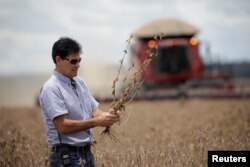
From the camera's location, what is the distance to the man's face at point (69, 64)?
4551 mm

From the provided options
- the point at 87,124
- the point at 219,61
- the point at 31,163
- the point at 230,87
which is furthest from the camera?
the point at 219,61

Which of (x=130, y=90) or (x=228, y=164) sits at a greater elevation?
(x=130, y=90)

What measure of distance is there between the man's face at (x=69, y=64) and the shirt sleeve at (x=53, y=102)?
0.18m

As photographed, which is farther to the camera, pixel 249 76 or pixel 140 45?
pixel 249 76

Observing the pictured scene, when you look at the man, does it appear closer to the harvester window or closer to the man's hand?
the man's hand

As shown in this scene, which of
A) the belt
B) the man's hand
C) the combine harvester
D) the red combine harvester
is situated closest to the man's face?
the man's hand

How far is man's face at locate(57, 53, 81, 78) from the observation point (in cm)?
455

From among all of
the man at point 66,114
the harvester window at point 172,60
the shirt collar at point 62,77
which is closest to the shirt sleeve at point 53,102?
the man at point 66,114

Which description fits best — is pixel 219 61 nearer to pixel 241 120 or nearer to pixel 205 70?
pixel 205 70

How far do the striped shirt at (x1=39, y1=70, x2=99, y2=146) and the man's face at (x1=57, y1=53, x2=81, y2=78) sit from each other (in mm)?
56

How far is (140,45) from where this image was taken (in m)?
23.2

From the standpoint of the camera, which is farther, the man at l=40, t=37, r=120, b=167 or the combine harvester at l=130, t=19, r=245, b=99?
the combine harvester at l=130, t=19, r=245, b=99

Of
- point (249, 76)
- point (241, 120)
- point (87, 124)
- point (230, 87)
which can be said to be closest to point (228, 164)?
point (87, 124)

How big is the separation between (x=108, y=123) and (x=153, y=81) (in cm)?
1853
